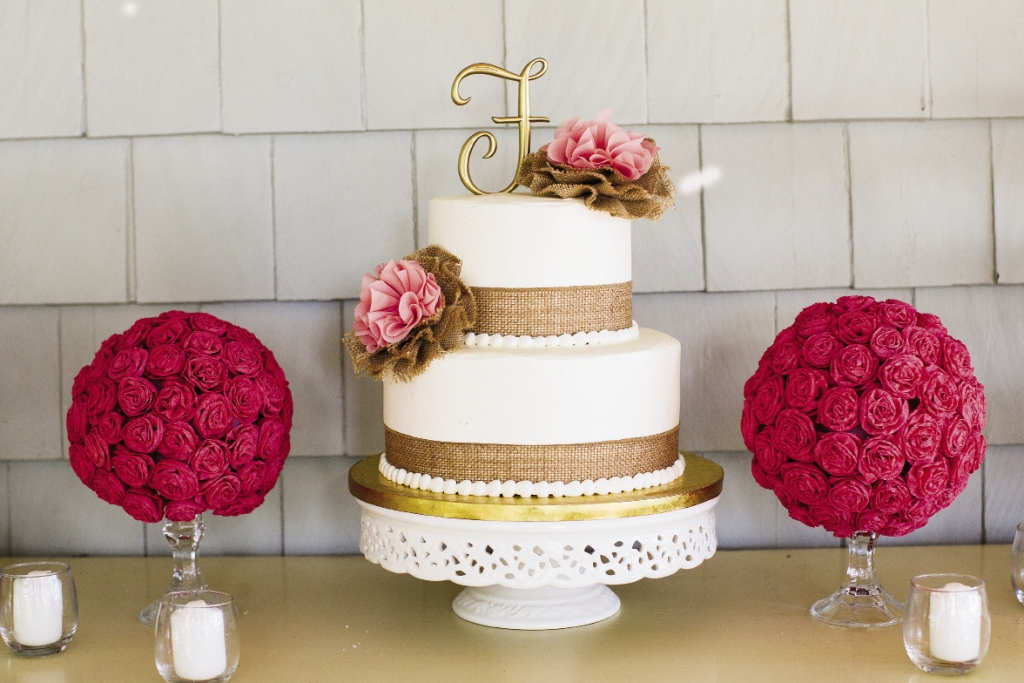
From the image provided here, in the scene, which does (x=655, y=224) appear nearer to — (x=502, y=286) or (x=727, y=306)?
(x=727, y=306)

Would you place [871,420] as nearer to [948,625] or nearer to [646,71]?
[948,625]

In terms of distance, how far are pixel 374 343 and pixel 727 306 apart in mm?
556

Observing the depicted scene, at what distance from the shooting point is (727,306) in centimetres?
146

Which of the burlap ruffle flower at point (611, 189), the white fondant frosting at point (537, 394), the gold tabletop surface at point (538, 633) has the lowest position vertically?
the gold tabletop surface at point (538, 633)

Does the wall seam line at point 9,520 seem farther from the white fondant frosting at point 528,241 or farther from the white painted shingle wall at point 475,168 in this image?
the white fondant frosting at point 528,241

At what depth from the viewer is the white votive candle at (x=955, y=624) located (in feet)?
3.41

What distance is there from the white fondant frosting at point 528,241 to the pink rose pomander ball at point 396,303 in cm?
6

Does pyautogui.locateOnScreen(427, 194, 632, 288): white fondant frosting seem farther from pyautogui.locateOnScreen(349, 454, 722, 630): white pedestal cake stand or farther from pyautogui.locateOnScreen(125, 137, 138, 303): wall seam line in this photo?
pyautogui.locateOnScreen(125, 137, 138, 303): wall seam line

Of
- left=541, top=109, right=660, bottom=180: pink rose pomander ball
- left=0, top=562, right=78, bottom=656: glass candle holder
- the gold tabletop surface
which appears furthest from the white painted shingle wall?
left=0, top=562, right=78, bottom=656: glass candle holder

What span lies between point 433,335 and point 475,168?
0.39m

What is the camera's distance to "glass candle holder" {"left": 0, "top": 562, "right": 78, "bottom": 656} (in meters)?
1.13

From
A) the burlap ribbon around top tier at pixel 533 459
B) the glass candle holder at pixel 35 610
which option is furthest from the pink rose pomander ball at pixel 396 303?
the glass candle holder at pixel 35 610

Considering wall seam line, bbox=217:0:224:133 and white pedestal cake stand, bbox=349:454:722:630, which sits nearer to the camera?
white pedestal cake stand, bbox=349:454:722:630

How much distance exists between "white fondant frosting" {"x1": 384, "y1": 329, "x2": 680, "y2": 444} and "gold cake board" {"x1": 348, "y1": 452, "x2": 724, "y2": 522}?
64 millimetres
